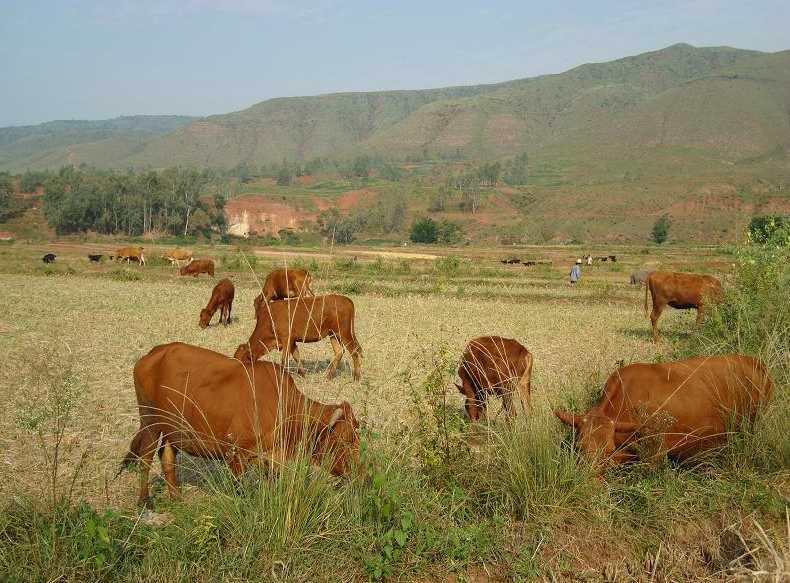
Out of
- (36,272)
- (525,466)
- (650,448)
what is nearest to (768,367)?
(650,448)

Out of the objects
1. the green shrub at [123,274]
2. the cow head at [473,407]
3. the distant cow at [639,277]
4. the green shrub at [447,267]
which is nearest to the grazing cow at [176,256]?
the green shrub at [123,274]

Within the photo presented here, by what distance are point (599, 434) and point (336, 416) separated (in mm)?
2306

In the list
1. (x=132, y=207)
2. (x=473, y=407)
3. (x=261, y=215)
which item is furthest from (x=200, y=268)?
(x=261, y=215)

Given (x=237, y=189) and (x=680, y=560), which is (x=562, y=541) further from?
(x=237, y=189)

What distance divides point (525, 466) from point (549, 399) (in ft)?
6.89

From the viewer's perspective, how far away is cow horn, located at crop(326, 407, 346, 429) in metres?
5.73

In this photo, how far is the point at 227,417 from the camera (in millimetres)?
6129

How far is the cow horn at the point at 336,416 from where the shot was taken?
5.73 metres

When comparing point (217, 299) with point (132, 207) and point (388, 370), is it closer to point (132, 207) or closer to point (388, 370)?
point (388, 370)

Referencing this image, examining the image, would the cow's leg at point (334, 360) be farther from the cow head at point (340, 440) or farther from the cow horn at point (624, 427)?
the cow horn at point (624, 427)

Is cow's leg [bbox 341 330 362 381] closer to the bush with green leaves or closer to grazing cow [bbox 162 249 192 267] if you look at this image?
grazing cow [bbox 162 249 192 267]

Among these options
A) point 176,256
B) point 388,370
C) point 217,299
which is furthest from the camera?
point 176,256

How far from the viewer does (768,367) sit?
7.33 meters

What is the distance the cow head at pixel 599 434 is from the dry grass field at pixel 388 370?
0.19 m
